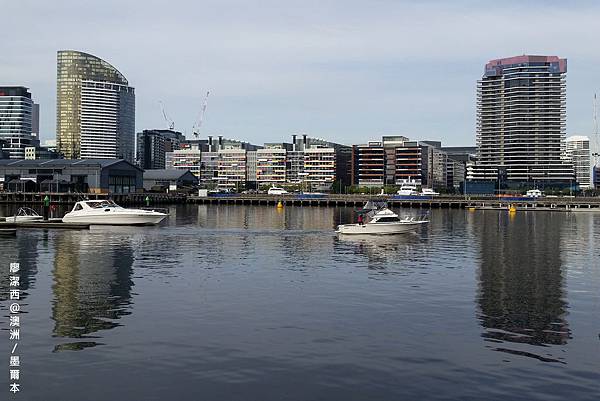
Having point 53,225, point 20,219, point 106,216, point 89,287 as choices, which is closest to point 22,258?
point 89,287

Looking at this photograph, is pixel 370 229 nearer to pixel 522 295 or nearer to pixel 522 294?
pixel 522 294

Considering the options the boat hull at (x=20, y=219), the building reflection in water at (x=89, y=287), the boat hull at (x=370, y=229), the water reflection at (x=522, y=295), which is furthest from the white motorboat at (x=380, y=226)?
the boat hull at (x=20, y=219)

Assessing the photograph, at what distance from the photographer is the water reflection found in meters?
28.6

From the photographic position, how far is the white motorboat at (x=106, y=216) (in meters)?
90.9

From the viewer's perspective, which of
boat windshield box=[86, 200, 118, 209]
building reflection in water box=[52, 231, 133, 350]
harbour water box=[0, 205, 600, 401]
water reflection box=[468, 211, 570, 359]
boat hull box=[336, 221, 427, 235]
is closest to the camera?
harbour water box=[0, 205, 600, 401]

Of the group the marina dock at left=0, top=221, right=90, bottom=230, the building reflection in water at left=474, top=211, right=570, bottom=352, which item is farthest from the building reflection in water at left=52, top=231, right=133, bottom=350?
the building reflection in water at left=474, top=211, right=570, bottom=352

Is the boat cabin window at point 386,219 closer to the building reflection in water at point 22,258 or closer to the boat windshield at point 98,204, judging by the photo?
the building reflection in water at point 22,258

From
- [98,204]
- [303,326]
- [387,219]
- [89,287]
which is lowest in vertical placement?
[303,326]

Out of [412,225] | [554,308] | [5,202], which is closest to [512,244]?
[412,225]

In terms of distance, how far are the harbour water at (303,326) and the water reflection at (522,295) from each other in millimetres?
134

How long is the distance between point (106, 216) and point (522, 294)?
6861 centimetres

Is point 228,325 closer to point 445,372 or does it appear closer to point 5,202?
point 445,372

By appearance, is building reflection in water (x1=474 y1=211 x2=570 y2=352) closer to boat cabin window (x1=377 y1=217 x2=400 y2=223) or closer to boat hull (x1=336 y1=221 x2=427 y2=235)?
boat hull (x1=336 y1=221 x2=427 y2=235)

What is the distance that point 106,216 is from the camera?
91.4 metres
